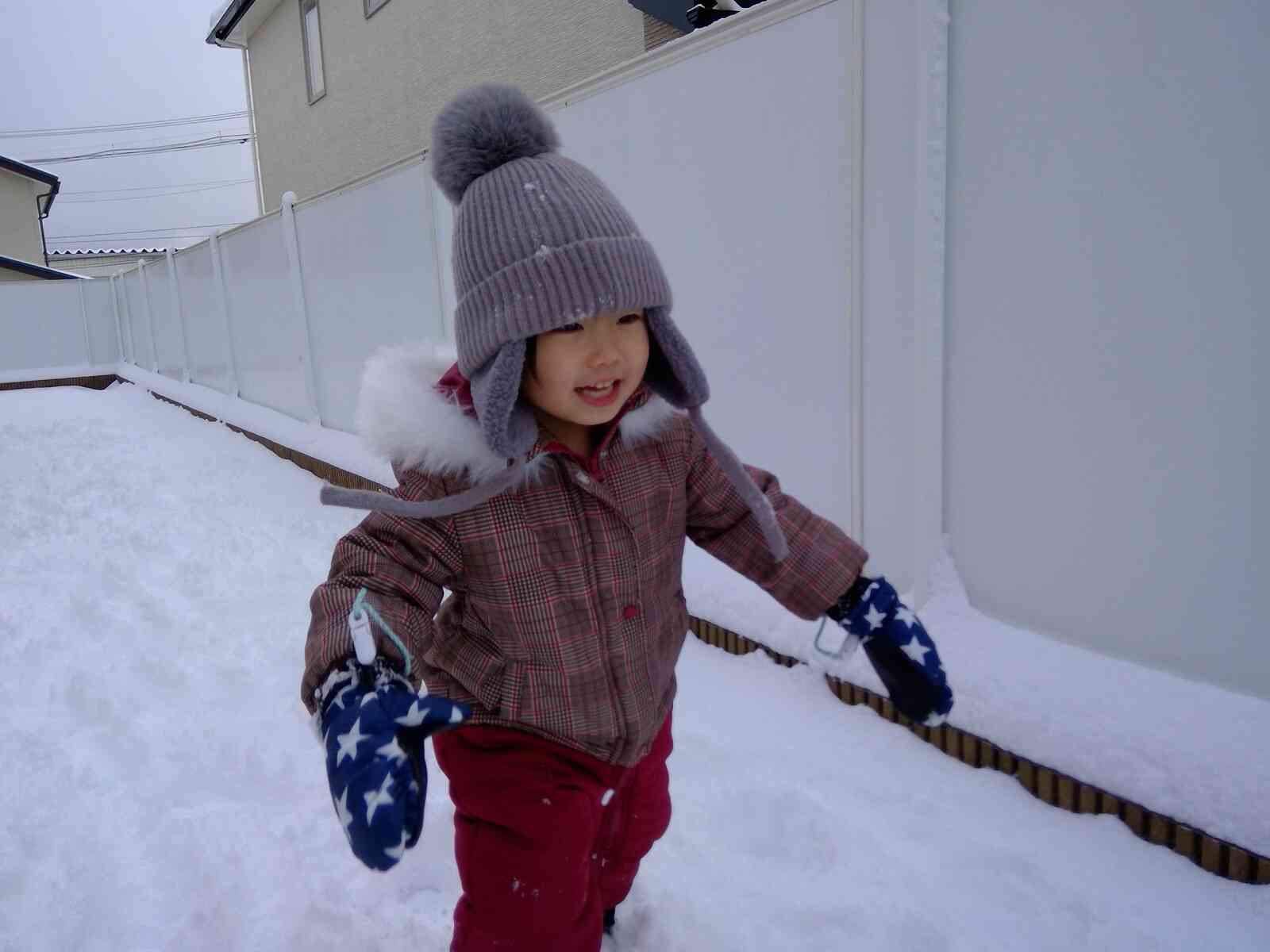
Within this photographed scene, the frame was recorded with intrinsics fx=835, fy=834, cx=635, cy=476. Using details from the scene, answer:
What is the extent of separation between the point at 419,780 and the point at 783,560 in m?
0.73

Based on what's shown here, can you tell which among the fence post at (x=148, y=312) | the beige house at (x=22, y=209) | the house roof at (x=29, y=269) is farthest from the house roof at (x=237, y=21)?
the beige house at (x=22, y=209)

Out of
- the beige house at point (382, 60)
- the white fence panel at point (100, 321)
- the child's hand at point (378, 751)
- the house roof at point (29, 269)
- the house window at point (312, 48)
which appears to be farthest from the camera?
the house roof at point (29, 269)

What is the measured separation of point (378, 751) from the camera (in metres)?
1.00

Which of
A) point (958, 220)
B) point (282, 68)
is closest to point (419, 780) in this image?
point (958, 220)

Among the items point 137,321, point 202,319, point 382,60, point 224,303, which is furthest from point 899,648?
point 137,321

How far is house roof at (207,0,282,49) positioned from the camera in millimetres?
13738

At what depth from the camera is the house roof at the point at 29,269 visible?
1916cm

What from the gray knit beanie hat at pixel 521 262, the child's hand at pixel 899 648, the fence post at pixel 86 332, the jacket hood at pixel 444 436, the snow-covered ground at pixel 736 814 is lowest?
the snow-covered ground at pixel 736 814

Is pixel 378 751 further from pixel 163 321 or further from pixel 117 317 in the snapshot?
pixel 117 317

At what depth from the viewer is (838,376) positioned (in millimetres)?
2637

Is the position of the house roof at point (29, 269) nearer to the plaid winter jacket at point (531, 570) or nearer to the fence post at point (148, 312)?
the fence post at point (148, 312)

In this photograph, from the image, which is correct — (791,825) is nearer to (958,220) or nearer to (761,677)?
(761,677)

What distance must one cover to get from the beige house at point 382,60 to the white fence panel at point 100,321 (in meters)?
3.91

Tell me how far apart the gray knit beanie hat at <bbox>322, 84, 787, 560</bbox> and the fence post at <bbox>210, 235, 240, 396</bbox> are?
854cm
